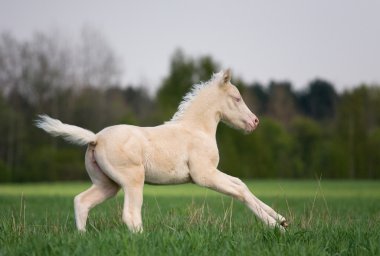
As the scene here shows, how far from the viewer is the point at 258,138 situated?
2136 inches

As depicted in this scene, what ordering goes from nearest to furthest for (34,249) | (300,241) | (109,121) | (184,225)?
(34,249)
(300,241)
(184,225)
(109,121)

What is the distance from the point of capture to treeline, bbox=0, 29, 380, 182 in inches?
1993

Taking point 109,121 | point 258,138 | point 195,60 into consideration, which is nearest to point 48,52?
point 109,121

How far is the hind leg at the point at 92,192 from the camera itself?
7711 mm

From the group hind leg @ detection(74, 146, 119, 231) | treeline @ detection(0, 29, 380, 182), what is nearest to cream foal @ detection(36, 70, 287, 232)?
hind leg @ detection(74, 146, 119, 231)

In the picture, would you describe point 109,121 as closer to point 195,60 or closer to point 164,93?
point 164,93

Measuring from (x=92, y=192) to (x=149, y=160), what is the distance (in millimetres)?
898

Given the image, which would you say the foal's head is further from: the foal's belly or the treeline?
the treeline

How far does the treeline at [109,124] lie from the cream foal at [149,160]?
39444 mm

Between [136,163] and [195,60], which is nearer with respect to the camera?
[136,163]

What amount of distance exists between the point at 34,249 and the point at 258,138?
160 feet

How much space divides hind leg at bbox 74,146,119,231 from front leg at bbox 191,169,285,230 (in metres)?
1.15

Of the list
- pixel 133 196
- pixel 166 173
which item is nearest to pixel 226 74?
pixel 166 173

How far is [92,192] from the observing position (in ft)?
25.7
